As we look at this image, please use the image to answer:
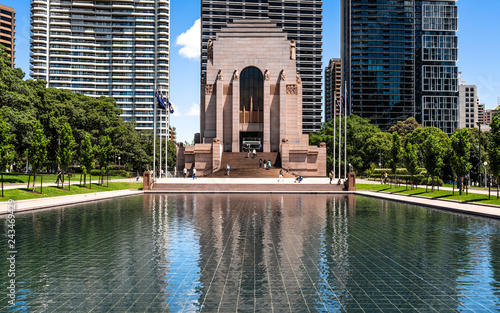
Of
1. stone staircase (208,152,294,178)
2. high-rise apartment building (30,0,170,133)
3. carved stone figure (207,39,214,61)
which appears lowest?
stone staircase (208,152,294,178)

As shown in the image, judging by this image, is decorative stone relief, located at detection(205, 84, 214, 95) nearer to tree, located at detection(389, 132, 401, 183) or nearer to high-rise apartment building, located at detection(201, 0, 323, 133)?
tree, located at detection(389, 132, 401, 183)

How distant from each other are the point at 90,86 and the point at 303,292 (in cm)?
15886

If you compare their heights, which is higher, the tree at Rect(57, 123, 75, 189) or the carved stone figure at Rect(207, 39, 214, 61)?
the carved stone figure at Rect(207, 39, 214, 61)

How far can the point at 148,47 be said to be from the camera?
150625mm

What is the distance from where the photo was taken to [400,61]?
17100cm

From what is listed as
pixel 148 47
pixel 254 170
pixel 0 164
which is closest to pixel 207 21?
pixel 148 47

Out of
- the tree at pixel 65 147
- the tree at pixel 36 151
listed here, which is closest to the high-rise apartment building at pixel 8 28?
the tree at pixel 65 147

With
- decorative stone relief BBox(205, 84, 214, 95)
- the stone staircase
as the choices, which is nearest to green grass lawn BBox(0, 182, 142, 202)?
the stone staircase

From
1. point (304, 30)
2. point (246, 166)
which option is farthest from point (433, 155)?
point (304, 30)

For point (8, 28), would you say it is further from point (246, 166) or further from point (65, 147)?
point (65, 147)

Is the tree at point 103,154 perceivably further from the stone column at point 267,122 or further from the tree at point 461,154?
the tree at point 461,154

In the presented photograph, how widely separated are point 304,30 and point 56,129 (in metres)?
121

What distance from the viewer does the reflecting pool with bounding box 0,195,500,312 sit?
7.48 metres

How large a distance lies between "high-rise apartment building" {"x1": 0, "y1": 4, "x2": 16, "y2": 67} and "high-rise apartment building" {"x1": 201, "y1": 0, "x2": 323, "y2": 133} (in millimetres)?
69923
